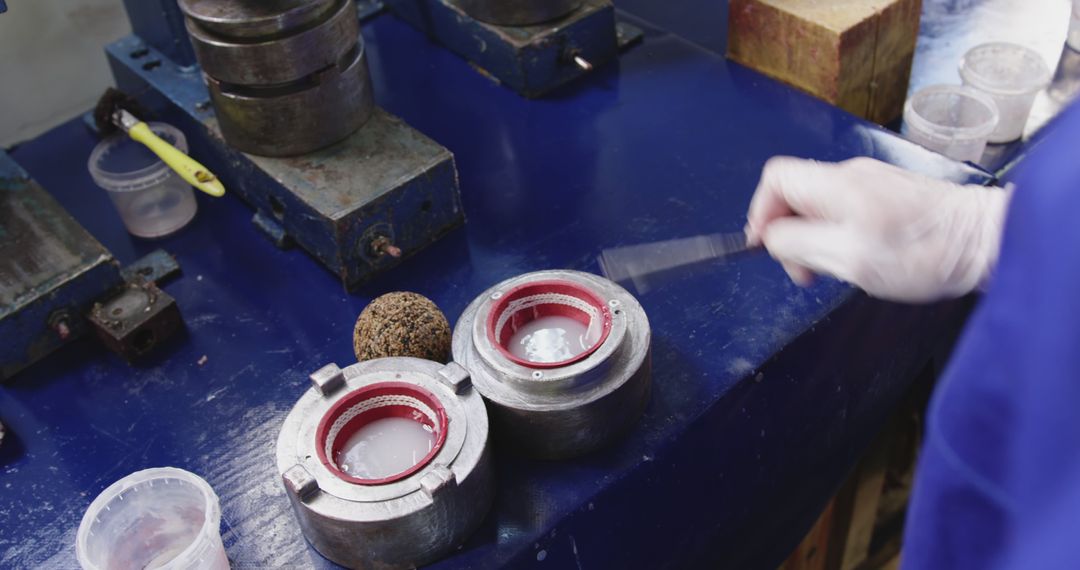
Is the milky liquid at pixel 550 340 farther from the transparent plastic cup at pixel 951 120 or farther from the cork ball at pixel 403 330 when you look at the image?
the transparent plastic cup at pixel 951 120

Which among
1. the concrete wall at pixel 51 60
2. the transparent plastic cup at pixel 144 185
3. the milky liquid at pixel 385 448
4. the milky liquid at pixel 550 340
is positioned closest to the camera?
the milky liquid at pixel 385 448

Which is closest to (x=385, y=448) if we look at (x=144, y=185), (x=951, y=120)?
(x=144, y=185)

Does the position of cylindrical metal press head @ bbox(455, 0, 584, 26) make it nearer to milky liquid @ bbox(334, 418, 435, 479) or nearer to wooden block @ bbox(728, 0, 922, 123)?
wooden block @ bbox(728, 0, 922, 123)

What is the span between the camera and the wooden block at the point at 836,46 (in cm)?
166

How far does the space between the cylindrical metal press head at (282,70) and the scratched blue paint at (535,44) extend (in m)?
0.34

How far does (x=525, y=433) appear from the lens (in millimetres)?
1157

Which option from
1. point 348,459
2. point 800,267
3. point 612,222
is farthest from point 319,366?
point 800,267

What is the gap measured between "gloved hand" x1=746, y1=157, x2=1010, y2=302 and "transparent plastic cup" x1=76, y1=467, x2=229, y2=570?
0.73 m

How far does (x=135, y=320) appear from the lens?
4.51 feet

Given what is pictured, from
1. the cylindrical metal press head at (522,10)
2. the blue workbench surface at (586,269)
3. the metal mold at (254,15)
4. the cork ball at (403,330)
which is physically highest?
the metal mold at (254,15)

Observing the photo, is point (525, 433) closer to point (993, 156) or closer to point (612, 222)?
point (612, 222)

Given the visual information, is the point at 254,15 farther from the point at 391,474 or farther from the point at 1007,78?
the point at 1007,78

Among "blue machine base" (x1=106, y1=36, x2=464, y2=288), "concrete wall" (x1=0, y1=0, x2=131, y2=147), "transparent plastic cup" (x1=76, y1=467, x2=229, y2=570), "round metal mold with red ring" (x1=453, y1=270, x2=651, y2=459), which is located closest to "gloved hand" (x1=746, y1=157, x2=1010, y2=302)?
"round metal mold with red ring" (x1=453, y1=270, x2=651, y2=459)

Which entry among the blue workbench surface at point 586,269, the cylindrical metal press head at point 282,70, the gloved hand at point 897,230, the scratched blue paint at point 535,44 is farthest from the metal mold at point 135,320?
the gloved hand at point 897,230
